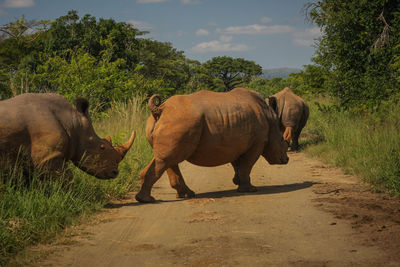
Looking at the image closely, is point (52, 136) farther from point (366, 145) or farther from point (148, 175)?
point (366, 145)

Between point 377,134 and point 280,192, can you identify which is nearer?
point 280,192

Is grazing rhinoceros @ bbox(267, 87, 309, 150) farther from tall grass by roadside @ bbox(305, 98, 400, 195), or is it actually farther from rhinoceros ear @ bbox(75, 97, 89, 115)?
rhinoceros ear @ bbox(75, 97, 89, 115)

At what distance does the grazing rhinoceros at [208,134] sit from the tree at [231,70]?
52495 millimetres

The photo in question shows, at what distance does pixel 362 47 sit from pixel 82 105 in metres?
8.68

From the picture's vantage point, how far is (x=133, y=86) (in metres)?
13.7

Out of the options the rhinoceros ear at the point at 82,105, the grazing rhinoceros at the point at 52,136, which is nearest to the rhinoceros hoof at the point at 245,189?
the grazing rhinoceros at the point at 52,136

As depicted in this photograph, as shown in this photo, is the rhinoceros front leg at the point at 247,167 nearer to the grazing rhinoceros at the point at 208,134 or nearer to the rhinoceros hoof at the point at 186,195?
the grazing rhinoceros at the point at 208,134

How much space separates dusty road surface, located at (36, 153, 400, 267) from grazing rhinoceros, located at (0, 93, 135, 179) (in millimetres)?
666

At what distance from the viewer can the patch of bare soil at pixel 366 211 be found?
13.2 feet

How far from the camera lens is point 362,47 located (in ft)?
39.8

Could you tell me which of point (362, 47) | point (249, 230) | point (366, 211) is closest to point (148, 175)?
point (249, 230)

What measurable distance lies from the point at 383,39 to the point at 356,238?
8.58 metres

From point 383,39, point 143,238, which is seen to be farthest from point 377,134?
point 143,238

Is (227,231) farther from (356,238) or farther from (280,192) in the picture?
(280,192)
